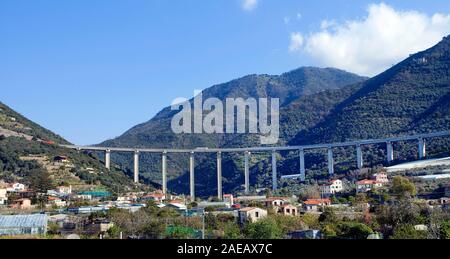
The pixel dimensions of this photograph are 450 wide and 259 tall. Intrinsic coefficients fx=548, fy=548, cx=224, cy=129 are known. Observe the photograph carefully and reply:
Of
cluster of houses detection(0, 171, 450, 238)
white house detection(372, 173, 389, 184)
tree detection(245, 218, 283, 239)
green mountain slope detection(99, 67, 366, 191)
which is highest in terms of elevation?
green mountain slope detection(99, 67, 366, 191)

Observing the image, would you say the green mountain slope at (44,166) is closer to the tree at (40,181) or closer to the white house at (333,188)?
the tree at (40,181)

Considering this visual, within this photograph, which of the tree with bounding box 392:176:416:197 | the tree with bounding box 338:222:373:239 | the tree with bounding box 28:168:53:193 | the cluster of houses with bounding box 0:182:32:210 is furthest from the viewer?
the tree with bounding box 28:168:53:193

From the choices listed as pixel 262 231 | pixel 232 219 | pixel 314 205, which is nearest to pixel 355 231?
pixel 262 231

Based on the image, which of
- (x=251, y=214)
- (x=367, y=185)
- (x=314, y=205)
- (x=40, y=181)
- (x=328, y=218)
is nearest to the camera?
(x=328, y=218)

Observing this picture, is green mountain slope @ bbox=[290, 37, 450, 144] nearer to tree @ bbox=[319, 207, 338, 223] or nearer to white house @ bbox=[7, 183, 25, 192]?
white house @ bbox=[7, 183, 25, 192]

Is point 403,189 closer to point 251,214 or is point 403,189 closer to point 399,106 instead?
point 251,214

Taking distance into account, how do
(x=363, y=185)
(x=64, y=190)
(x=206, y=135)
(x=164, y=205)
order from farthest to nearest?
(x=206, y=135), (x=64, y=190), (x=363, y=185), (x=164, y=205)

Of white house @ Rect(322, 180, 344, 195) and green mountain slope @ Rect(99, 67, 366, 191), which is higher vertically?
green mountain slope @ Rect(99, 67, 366, 191)

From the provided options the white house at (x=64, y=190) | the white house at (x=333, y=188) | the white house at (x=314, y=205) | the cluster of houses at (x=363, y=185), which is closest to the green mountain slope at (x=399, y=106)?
the cluster of houses at (x=363, y=185)

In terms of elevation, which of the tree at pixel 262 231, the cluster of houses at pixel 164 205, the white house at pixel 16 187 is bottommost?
the cluster of houses at pixel 164 205

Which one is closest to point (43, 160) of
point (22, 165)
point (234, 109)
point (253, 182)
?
point (22, 165)

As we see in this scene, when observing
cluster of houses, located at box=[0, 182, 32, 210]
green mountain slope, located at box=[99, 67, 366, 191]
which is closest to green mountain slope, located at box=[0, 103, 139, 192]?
cluster of houses, located at box=[0, 182, 32, 210]
